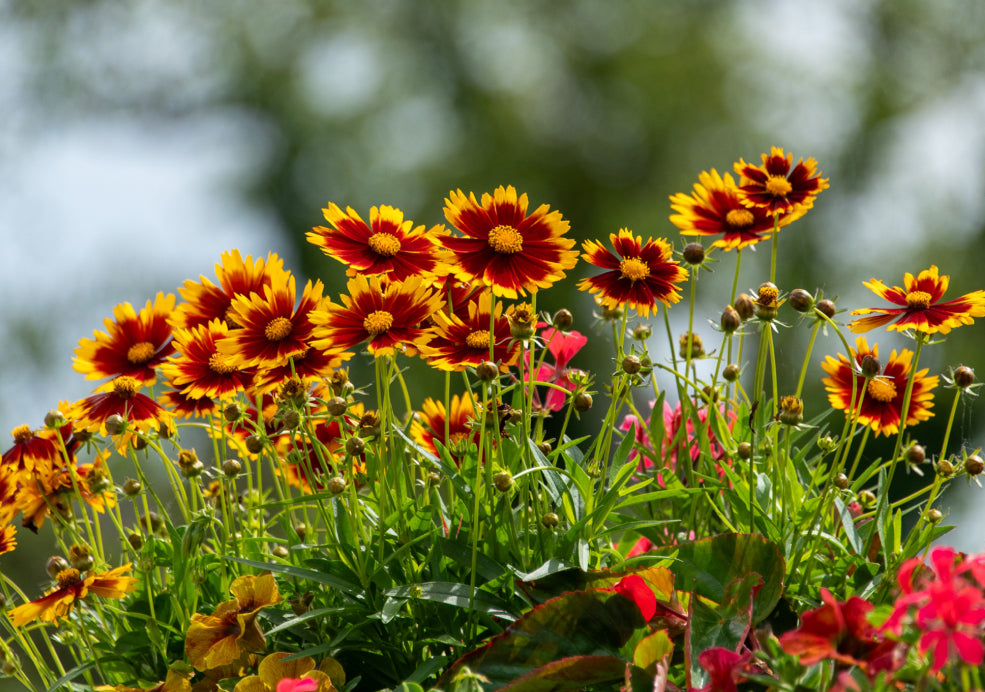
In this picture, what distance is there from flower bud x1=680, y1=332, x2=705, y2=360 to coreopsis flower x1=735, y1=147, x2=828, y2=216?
0.44ft

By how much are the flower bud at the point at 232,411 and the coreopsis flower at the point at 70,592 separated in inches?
6.3

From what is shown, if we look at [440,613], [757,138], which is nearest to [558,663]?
[440,613]

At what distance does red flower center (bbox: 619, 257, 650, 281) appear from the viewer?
785 mm

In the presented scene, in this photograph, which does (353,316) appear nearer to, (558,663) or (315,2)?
(558,663)

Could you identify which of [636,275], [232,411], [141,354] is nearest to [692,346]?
[636,275]

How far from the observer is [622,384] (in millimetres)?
784

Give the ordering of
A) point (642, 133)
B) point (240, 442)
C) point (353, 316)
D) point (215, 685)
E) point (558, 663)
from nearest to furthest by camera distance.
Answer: point (558, 663) → point (353, 316) → point (215, 685) → point (240, 442) → point (642, 133)

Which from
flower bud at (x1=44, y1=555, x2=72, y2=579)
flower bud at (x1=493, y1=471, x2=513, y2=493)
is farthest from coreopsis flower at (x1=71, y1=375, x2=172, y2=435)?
flower bud at (x1=493, y1=471, x2=513, y2=493)

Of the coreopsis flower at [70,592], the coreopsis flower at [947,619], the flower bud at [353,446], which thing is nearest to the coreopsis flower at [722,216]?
the flower bud at [353,446]

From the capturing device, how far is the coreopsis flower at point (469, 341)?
72 centimetres

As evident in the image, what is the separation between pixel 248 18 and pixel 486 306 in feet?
27.2

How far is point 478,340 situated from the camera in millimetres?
754

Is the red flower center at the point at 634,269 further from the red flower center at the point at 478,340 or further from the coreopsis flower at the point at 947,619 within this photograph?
the coreopsis flower at the point at 947,619

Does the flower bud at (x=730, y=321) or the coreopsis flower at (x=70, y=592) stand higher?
the flower bud at (x=730, y=321)
